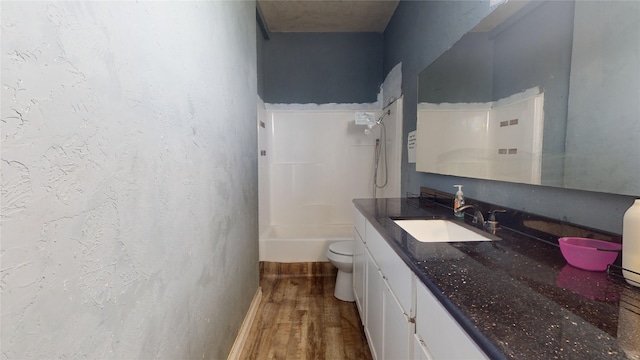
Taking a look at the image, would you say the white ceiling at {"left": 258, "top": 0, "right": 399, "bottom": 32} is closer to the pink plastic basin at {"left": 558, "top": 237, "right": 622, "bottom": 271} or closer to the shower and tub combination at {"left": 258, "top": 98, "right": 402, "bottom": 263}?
the shower and tub combination at {"left": 258, "top": 98, "right": 402, "bottom": 263}

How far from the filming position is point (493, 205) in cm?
139

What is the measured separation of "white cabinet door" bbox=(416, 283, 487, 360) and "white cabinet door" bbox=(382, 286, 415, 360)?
0.33ft

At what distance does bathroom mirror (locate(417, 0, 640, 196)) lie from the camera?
0.81 meters

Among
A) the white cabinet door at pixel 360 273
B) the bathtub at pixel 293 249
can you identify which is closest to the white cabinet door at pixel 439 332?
the white cabinet door at pixel 360 273

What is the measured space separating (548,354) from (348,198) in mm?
3110

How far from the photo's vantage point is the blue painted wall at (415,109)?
2.99ft

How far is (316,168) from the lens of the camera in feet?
11.6

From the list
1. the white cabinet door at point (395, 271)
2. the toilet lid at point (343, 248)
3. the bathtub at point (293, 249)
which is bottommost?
the bathtub at point (293, 249)

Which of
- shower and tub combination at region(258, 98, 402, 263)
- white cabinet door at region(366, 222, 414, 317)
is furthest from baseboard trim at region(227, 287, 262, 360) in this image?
shower and tub combination at region(258, 98, 402, 263)

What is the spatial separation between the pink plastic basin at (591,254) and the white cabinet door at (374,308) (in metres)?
0.69

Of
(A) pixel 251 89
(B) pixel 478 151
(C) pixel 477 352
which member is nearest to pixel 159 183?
(C) pixel 477 352

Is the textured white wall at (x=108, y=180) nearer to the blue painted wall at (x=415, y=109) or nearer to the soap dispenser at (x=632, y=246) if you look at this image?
the soap dispenser at (x=632, y=246)

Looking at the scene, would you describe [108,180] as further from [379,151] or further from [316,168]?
[379,151]

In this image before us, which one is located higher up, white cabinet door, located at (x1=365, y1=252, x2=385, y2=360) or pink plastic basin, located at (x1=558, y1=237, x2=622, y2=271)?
pink plastic basin, located at (x1=558, y1=237, x2=622, y2=271)
